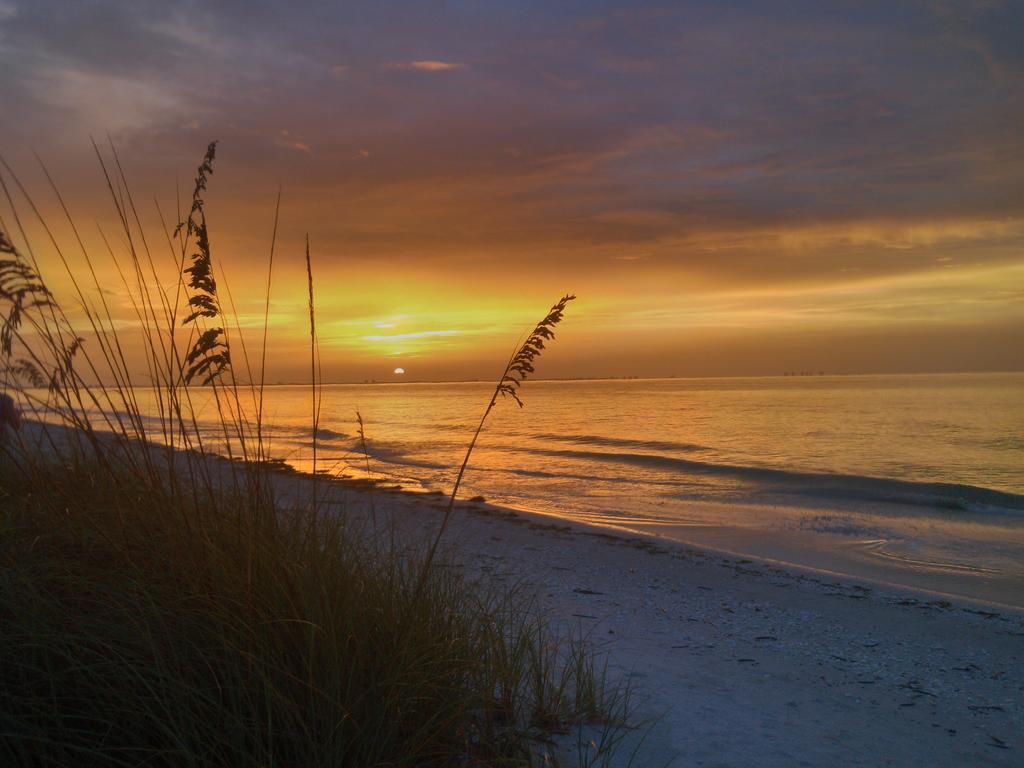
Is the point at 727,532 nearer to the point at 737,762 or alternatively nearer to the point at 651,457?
the point at 737,762

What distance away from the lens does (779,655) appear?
5.21 meters

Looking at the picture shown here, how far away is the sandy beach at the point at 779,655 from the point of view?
3.59 meters

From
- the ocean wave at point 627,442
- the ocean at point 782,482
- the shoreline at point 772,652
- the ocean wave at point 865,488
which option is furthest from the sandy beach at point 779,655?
the ocean wave at point 627,442

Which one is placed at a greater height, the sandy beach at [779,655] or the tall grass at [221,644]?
the tall grass at [221,644]

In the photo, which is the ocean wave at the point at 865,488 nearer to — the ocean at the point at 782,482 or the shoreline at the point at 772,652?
the ocean at the point at 782,482

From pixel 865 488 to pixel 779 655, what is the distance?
13.4 meters

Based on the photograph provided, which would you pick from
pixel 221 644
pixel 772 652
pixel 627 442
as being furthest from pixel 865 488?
pixel 221 644

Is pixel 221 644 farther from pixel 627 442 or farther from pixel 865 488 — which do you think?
pixel 627 442

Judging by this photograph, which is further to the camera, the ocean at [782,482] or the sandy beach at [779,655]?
the ocean at [782,482]

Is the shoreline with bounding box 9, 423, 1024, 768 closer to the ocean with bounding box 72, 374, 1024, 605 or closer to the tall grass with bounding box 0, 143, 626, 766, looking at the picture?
the tall grass with bounding box 0, 143, 626, 766

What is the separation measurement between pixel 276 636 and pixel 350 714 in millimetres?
376

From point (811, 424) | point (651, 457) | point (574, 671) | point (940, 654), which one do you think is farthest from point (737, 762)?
point (811, 424)

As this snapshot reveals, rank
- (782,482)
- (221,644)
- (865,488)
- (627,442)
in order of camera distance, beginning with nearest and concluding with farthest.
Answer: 1. (221,644)
2. (865,488)
3. (782,482)
4. (627,442)

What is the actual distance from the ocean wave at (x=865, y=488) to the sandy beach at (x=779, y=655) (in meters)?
8.30
